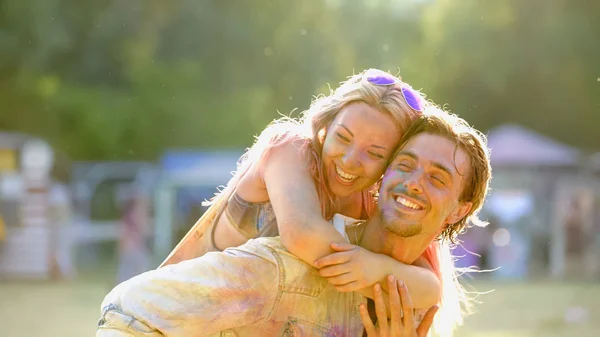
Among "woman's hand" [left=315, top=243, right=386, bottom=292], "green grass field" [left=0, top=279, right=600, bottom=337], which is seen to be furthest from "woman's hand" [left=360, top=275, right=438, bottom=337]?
"green grass field" [left=0, top=279, right=600, bottom=337]

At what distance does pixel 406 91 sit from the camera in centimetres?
378

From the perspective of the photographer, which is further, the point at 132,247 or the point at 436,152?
the point at 132,247

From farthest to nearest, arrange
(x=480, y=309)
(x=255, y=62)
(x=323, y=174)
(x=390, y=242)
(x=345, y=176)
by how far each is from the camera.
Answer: (x=255, y=62) < (x=480, y=309) < (x=323, y=174) < (x=345, y=176) < (x=390, y=242)

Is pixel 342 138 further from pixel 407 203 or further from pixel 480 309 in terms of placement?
pixel 480 309

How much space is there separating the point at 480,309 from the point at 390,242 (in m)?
15.1

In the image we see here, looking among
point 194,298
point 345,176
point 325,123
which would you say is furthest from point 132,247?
point 194,298

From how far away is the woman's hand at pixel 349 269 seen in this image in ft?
10.9

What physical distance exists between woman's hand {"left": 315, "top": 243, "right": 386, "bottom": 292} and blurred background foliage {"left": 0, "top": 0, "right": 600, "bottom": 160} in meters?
32.8

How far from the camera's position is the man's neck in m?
3.58

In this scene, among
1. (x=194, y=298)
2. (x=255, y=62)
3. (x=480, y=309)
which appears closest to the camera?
(x=194, y=298)

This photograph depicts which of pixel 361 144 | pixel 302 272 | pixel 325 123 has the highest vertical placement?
pixel 325 123

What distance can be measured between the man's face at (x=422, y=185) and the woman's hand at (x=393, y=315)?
8.1 inches

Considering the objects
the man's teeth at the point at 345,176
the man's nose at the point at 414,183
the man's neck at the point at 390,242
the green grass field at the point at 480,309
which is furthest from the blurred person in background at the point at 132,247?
the man's nose at the point at 414,183

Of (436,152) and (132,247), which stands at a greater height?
(132,247)
